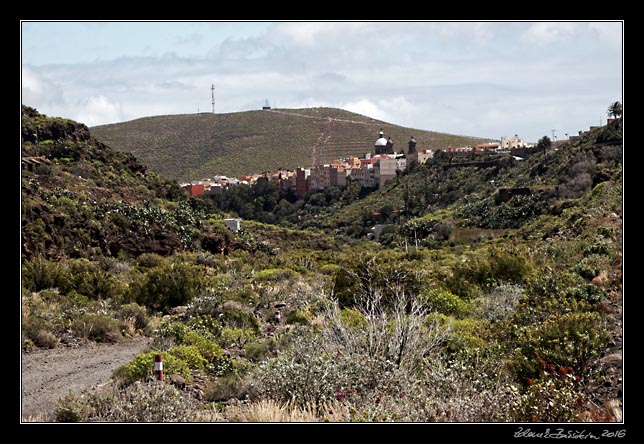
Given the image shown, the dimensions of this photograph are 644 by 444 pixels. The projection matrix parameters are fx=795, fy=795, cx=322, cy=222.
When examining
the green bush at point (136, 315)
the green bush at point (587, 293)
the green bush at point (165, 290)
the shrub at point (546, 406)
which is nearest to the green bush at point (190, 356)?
the green bush at point (136, 315)

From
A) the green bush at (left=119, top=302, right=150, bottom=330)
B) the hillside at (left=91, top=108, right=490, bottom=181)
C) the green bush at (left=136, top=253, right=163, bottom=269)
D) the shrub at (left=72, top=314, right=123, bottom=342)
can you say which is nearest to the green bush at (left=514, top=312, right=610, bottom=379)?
the shrub at (left=72, top=314, right=123, bottom=342)

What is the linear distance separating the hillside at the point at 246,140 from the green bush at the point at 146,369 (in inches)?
3506

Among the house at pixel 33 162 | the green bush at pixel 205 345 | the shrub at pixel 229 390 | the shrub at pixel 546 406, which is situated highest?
the house at pixel 33 162

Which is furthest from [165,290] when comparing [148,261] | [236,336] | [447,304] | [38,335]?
[148,261]

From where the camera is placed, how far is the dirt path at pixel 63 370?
29.1 feet

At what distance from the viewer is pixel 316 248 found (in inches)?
1773

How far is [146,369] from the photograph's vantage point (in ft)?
30.8

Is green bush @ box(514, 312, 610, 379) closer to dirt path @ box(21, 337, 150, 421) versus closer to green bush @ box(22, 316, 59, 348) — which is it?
dirt path @ box(21, 337, 150, 421)

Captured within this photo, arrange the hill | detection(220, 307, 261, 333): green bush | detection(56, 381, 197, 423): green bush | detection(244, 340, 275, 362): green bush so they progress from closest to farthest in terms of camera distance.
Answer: detection(56, 381, 197, 423): green bush → detection(244, 340, 275, 362): green bush → detection(220, 307, 261, 333): green bush → the hill

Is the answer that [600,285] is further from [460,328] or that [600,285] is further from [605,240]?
[605,240]

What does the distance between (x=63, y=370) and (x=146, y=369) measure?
2.05m

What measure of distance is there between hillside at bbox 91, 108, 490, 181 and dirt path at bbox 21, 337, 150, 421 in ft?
282

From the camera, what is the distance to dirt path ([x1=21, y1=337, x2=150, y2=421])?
29.1 feet

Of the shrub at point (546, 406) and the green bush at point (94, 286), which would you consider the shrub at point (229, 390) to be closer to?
the shrub at point (546, 406)
